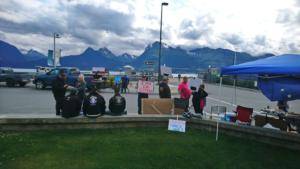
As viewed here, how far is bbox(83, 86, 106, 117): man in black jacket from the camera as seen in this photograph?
10086 millimetres

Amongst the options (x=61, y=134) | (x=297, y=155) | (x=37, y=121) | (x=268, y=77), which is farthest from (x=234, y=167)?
(x=37, y=121)

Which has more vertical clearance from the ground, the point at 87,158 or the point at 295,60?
the point at 295,60

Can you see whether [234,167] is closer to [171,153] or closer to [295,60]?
[171,153]

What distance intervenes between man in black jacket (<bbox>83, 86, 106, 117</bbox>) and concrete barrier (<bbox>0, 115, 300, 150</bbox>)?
0.19 meters

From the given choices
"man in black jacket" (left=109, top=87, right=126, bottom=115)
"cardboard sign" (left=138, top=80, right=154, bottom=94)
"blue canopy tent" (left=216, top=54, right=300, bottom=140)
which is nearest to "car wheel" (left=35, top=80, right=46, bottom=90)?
"cardboard sign" (left=138, top=80, right=154, bottom=94)

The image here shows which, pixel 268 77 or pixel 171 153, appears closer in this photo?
pixel 171 153

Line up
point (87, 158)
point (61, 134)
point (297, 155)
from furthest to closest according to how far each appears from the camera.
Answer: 1. point (61, 134)
2. point (297, 155)
3. point (87, 158)

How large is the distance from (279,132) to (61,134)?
6.06 meters

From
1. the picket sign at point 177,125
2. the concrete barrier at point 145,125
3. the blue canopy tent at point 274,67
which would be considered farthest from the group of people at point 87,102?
the blue canopy tent at point 274,67

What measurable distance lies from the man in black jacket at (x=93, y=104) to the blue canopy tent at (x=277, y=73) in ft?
12.1

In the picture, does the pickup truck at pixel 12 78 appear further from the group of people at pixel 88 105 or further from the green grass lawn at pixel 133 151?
the green grass lawn at pixel 133 151

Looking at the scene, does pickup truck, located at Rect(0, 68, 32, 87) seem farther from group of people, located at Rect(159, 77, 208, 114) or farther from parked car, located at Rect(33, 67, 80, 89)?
group of people, located at Rect(159, 77, 208, 114)

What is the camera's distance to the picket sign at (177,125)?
34.2 ft

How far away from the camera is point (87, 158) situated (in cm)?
735
